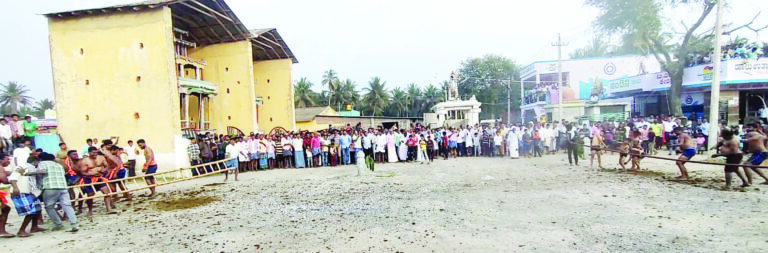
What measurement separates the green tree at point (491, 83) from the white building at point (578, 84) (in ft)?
19.7

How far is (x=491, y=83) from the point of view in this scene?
5312 cm

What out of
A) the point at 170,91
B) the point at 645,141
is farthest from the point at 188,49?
the point at 645,141

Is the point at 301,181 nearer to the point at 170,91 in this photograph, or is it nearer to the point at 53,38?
the point at 170,91

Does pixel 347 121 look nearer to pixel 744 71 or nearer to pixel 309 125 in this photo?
pixel 309 125

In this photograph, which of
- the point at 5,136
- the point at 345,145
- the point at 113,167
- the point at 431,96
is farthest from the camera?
the point at 431,96

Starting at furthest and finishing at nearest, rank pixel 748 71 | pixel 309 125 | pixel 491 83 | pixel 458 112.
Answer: pixel 491 83 → pixel 309 125 → pixel 458 112 → pixel 748 71

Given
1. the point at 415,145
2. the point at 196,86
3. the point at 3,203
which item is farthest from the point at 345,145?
the point at 3,203

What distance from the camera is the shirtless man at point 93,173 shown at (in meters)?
8.73

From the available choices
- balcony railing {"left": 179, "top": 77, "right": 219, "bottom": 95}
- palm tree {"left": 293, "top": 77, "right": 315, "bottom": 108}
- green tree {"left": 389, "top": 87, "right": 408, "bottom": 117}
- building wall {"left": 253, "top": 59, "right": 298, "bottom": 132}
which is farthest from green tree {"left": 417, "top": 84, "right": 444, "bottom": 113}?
balcony railing {"left": 179, "top": 77, "right": 219, "bottom": 95}

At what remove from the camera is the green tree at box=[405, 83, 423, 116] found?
65062 mm

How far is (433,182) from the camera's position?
11125 mm

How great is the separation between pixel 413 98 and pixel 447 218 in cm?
5865

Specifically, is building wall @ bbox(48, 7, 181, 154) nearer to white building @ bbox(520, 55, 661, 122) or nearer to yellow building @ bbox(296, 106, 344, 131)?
yellow building @ bbox(296, 106, 344, 131)

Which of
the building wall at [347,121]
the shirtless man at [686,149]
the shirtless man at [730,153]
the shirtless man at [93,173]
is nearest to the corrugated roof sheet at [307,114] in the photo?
the building wall at [347,121]
